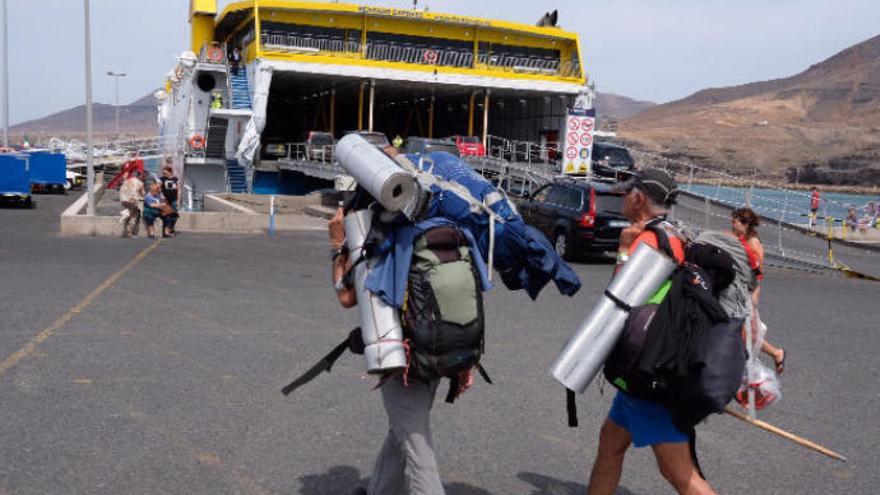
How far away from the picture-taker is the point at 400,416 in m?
3.38

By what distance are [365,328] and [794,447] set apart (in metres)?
3.51

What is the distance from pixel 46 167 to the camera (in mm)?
37094

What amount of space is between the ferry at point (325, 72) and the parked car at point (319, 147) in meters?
0.06

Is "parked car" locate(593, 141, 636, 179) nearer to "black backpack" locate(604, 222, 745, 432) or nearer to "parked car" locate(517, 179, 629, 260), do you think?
"parked car" locate(517, 179, 629, 260)

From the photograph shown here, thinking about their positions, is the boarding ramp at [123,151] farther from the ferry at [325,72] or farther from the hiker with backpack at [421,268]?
the hiker with backpack at [421,268]

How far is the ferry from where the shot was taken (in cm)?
3359

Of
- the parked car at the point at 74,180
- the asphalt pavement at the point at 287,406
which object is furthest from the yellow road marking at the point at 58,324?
the parked car at the point at 74,180

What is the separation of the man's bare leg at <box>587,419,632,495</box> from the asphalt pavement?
87 centimetres

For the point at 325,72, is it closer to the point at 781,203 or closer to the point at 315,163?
the point at 315,163

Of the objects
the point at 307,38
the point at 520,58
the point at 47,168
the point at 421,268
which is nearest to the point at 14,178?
the point at 47,168

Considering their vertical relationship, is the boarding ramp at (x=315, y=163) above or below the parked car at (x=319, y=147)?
below

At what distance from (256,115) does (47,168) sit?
1155 centimetres

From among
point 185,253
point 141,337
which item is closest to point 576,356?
point 141,337

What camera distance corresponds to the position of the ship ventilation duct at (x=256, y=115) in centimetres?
3241
